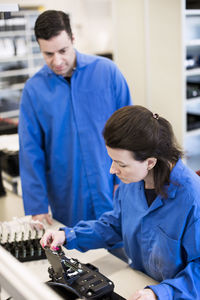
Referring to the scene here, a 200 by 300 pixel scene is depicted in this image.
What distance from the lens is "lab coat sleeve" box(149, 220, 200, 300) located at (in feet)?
3.55

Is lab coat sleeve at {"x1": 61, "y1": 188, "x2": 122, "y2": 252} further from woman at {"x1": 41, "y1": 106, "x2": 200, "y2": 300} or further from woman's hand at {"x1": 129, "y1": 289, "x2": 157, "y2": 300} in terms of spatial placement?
woman's hand at {"x1": 129, "y1": 289, "x2": 157, "y2": 300}

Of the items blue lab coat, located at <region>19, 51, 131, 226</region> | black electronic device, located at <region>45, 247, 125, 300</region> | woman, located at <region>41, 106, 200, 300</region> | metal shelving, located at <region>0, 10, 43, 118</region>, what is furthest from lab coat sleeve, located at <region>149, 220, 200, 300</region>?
metal shelving, located at <region>0, 10, 43, 118</region>

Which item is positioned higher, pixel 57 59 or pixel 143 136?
pixel 57 59

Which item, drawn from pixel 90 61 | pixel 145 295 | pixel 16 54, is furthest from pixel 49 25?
pixel 16 54

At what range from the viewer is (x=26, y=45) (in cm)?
584

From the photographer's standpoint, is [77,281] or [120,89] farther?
[120,89]

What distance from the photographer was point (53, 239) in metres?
1.36

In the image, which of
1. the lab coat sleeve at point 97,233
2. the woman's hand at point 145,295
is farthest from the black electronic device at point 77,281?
the lab coat sleeve at point 97,233

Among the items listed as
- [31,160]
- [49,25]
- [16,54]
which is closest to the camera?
[49,25]

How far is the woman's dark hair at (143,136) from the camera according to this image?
43.9 inches

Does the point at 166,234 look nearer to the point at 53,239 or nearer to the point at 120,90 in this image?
the point at 53,239

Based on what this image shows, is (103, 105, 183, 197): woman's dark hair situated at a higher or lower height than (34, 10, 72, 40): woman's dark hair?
lower

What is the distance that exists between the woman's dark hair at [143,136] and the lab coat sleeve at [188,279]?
0.16m

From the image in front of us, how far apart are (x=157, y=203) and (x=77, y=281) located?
1.17 feet
